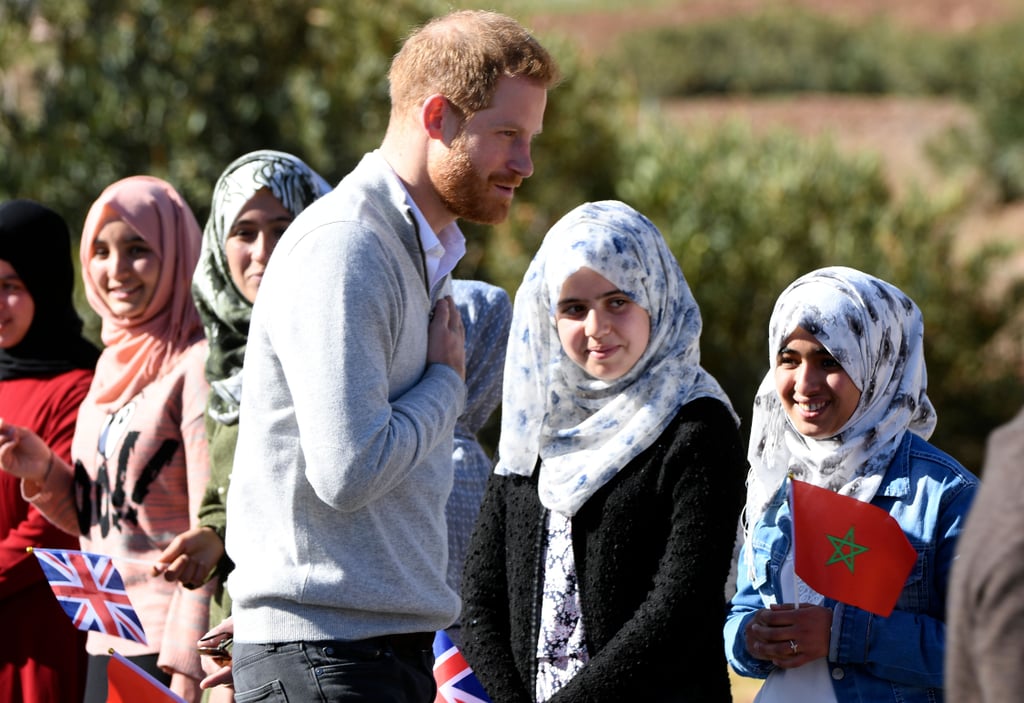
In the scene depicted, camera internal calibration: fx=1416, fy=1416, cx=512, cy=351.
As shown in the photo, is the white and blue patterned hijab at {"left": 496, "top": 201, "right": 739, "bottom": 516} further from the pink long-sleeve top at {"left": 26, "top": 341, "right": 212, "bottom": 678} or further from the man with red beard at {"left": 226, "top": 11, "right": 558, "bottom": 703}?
the pink long-sleeve top at {"left": 26, "top": 341, "right": 212, "bottom": 678}

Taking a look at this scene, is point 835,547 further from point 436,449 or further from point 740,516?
point 436,449

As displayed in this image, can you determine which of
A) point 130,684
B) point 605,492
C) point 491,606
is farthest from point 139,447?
point 605,492

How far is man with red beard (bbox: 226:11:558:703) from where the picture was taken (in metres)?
2.34

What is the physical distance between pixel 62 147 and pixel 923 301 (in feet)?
21.9

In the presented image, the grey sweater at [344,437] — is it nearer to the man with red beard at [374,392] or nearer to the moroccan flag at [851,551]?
the man with red beard at [374,392]

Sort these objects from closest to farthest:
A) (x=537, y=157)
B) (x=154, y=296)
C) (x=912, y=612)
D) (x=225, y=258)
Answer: (x=912, y=612) → (x=225, y=258) → (x=154, y=296) → (x=537, y=157)

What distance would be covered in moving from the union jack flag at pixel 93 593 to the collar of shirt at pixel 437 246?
1.31m

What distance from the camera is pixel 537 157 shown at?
11.1 meters

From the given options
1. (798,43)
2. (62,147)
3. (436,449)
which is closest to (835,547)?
(436,449)

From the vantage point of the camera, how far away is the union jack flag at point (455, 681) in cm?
293

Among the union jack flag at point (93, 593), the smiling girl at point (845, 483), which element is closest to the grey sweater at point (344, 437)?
the smiling girl at point (845, 483)

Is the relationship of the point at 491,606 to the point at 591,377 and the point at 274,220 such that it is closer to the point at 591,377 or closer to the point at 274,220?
the point at 591,377

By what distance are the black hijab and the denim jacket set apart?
2.39m

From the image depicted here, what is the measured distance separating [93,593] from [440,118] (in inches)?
62.0
